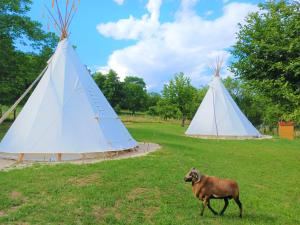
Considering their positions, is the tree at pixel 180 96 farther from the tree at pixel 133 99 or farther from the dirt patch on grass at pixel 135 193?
the dirt patch on grass at pixel 135 193

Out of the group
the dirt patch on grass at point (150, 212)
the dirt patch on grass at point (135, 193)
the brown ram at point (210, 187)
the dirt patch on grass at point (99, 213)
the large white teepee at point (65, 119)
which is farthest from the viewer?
the large white teepee at point (65, 119)

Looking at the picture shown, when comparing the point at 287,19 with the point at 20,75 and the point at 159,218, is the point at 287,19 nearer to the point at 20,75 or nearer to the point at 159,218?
the point at 159,218

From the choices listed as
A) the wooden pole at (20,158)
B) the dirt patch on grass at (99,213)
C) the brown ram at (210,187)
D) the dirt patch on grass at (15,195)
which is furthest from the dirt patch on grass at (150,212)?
the wooden pole at (20,158)

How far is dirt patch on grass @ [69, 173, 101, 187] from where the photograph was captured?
758 centimetres

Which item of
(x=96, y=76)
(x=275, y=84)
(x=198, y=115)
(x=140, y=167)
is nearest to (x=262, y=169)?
(x=275, y=84)

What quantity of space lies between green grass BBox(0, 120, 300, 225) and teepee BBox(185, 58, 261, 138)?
12069 mm

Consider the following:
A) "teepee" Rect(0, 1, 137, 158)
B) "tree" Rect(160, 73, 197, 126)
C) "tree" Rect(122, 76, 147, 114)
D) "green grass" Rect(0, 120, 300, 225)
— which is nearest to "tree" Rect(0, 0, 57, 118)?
"teepee" Rect(0, 1, 137, 158)

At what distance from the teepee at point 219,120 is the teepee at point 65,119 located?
36.0 ft

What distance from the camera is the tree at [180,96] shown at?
131ft

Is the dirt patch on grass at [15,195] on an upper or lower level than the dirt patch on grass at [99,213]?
upper

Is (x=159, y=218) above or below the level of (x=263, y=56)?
below

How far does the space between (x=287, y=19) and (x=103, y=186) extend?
6130mm

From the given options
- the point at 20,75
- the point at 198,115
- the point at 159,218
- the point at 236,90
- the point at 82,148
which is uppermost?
the point at 236,90

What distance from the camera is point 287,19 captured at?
8984 millimetres
